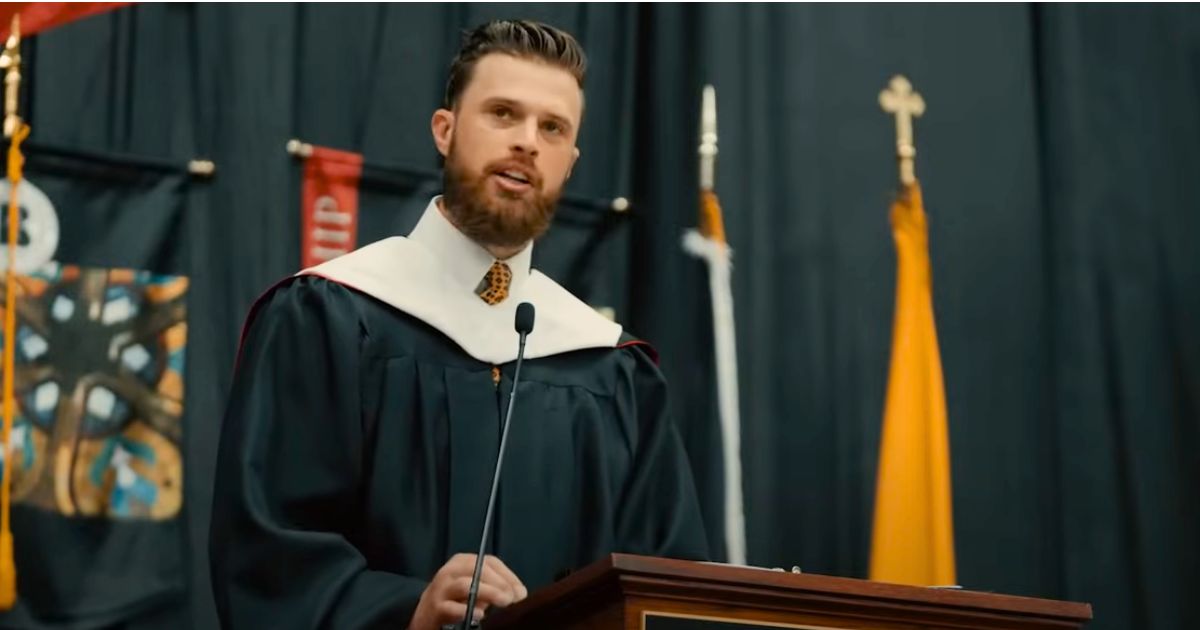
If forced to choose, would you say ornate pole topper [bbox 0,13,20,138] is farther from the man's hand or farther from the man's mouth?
the man's hand

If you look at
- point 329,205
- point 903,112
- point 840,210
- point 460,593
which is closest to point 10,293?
point 329,205

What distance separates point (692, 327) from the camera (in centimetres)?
538

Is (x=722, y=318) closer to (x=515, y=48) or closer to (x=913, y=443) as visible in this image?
(x=913, y=443)

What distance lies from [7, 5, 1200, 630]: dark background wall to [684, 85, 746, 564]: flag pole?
50 millimetres

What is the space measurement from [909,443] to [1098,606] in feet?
3.10

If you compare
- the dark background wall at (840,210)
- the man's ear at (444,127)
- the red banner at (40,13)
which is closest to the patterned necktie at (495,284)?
the man's ear at (444,127)

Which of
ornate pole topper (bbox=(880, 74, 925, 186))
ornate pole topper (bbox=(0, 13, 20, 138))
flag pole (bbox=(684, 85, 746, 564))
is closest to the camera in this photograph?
ornate pole topper (bbox=(0, 13, 20, 138))

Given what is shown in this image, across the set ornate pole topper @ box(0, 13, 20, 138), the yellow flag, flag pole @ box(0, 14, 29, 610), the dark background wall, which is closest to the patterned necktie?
the dark background wall

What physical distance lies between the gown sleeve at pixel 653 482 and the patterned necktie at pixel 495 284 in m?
0.32

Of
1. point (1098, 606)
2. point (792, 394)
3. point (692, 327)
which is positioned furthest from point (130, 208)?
point (1098, 606)

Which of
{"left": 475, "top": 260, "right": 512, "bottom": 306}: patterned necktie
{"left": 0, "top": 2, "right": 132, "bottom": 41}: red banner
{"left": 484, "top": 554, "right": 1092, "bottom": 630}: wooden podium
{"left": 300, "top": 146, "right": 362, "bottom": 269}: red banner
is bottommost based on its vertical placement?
{"left": 484, "top": 554, "right": 1092, "bottom": 630}: wooden podium

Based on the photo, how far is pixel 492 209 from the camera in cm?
351

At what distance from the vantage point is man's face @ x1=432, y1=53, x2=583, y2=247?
3508 mm

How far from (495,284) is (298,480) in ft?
2.22
